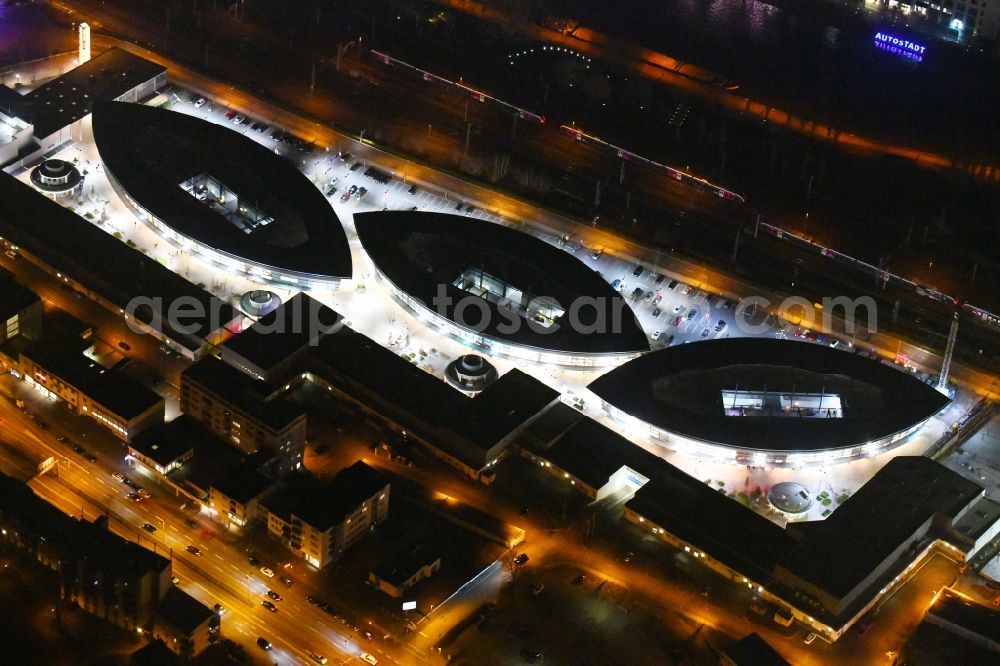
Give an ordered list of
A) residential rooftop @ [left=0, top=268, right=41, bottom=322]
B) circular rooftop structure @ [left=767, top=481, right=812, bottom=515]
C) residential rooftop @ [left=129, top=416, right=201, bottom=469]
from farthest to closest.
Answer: residential rooftop @ [left=0, top=268, right=41, bottom=322], circular rooftop structure @ [left=767, top=481, right=812, bottom=515], residential rooftop @ [left=129, top=416, right=201, bottom=469]

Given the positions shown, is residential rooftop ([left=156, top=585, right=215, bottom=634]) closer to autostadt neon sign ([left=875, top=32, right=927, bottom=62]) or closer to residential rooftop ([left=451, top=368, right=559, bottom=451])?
residential rooftop ([left=451, top=368, right=559, bottom=451])

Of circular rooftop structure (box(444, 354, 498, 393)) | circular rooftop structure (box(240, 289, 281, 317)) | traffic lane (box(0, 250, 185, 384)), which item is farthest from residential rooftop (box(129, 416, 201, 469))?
circular rooftop structure (box(444, 354, 498, 393))

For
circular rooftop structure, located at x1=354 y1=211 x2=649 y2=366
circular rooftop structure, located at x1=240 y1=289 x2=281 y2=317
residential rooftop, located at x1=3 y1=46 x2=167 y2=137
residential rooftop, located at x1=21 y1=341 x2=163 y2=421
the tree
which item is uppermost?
residential rooftop, located at x1=3 y1=46 x2=167 y2=137

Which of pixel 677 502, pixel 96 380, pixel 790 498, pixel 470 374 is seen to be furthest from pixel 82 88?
pixel 790 498

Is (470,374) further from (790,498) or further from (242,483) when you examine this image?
(790,498)

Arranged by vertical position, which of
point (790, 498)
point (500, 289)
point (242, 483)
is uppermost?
point (500, 289)

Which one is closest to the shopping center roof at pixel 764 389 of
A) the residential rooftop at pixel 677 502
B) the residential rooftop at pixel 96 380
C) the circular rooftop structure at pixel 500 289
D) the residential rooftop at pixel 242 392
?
the residential rooftop at pixel 677 502

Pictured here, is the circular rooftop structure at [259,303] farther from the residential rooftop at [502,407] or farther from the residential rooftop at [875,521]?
the residential rooftop at [875,521]
